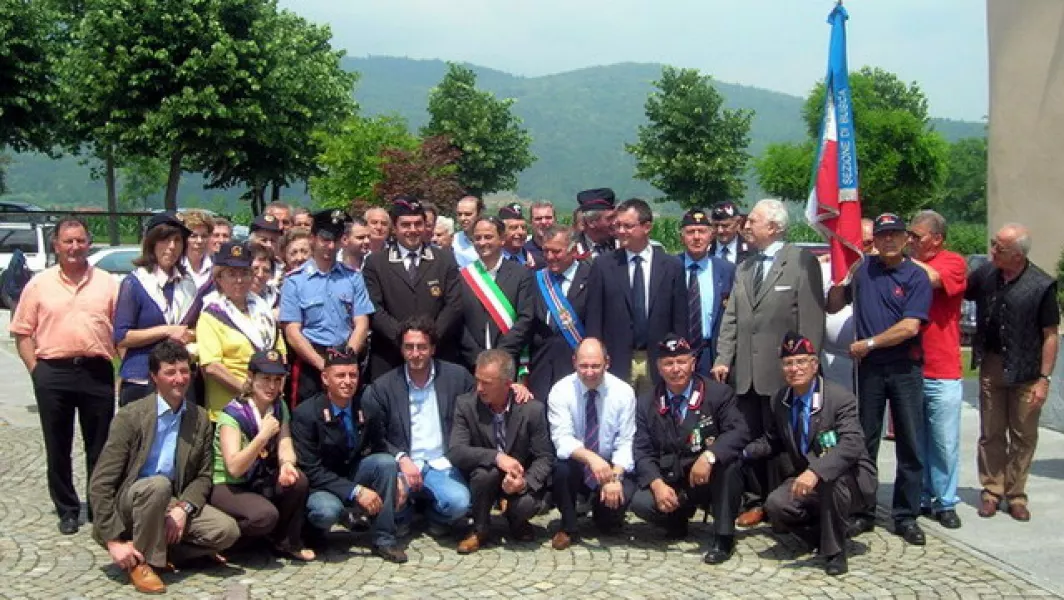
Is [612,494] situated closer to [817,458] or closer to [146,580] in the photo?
[817,458]

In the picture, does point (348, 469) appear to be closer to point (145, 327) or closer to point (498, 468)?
point (498, 468)

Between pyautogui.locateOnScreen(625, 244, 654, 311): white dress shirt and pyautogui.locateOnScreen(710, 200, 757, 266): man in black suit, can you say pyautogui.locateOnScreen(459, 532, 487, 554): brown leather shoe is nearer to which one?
pyautogui.locateOnScreen(625, 244, 654, 311): white dress shirt

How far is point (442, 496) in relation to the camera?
6.83 m

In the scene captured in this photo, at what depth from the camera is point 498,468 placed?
674 cm

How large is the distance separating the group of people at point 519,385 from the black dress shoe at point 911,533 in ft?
0.07

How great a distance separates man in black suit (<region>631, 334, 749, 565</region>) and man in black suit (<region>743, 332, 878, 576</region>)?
29 centimetres

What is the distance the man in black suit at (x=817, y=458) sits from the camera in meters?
6.26

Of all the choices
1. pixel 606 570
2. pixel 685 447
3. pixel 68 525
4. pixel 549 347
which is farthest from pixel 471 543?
pixel 68 525

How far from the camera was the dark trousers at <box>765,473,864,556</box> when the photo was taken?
6.25 meters

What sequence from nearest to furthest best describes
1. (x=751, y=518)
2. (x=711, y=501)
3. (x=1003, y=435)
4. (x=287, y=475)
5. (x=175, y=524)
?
(x=175, y=524), (x=287, y=475), (x=711, y=501), (x=751, y=518), (x=1003, y=435)

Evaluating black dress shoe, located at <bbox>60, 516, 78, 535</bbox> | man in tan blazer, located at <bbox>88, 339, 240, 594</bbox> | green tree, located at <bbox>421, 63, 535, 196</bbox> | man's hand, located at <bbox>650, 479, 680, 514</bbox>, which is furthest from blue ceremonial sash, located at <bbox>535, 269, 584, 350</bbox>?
green tree, located at <bbox>421, 63, 535, 196</bbox>

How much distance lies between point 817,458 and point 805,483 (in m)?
0.23

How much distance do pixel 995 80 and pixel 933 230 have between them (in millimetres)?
4914

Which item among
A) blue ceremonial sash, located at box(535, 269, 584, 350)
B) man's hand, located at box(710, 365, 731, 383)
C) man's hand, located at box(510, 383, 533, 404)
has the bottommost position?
man's hand, located at box(510, 383, 533, 404)
